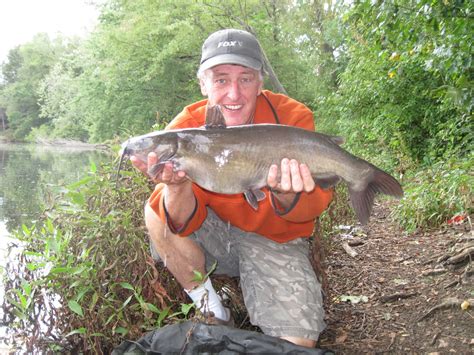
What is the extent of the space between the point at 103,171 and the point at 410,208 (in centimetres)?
354

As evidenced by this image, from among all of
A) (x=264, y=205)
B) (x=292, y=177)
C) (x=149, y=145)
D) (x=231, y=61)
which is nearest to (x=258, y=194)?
(x=292, y=177)

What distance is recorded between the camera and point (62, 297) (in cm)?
262

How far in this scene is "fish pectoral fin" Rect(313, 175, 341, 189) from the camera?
227 cm

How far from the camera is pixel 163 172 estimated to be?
2188mm

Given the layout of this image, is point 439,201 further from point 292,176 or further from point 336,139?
point 292,176

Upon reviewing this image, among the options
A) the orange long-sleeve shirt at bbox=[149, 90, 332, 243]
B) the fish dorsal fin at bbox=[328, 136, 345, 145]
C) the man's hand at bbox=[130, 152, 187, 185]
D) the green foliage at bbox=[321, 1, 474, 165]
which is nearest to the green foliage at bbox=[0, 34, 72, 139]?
the green foliage at bbox=[321, 1, 474, 165]

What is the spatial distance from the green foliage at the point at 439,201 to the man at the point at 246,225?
214 cm

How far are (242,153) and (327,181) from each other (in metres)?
0.48

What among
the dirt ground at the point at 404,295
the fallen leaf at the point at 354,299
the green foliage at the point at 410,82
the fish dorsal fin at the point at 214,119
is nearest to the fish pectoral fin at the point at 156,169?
the fish dorsal fin at the point at 214,119

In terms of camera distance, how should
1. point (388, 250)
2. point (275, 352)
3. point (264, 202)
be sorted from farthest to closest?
point (388, 250) < point (264, 202) < point (275, 352)

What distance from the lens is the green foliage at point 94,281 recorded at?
96.2 inches

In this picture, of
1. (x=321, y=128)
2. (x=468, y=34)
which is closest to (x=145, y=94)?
(x=321, y=128)

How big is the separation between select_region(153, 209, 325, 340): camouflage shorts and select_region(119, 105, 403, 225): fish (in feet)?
1.90

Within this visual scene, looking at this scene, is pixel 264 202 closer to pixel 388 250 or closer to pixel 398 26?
pixel 398 26
